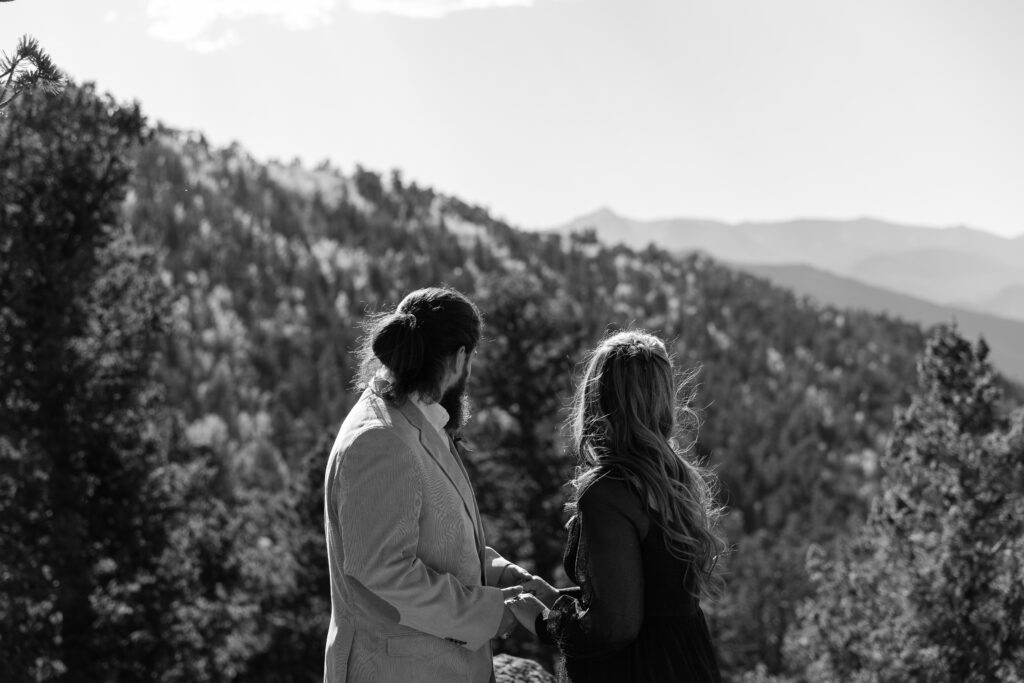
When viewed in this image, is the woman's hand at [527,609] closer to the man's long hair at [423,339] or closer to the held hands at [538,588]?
the held hands at [538,588]

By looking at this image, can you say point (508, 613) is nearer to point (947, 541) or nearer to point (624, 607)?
point (624, 607)

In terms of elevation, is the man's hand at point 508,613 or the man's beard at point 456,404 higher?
the man's beard at point 456,404

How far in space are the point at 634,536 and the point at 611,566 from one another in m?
0.15

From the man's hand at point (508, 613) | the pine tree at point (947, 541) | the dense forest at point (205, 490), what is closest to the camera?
the man's hand at point (508, 613)

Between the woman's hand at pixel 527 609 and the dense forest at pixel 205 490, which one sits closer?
the woman's hand at pixel 527 609

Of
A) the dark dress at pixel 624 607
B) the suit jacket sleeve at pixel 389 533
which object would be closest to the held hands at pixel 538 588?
the dark dress at pixel 624 607

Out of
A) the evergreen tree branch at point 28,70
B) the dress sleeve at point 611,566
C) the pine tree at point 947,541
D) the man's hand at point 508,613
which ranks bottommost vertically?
the pine tree at point 947,541

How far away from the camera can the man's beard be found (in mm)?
3861

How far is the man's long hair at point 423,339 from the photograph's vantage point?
3.55 m

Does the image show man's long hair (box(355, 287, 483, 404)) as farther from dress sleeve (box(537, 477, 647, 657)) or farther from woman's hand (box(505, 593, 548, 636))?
woman's hand (box(505, 593, 548, 636))

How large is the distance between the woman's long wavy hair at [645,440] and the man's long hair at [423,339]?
0.60 meters

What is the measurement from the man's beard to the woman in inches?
20.5

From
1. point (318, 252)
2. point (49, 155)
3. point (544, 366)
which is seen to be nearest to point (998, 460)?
point (544, 366)

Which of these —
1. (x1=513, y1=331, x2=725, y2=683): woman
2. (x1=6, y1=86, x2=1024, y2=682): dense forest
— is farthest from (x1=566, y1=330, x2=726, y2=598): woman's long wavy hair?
(x1=6, y1=86, x2=1024, y2=682): dense forest
